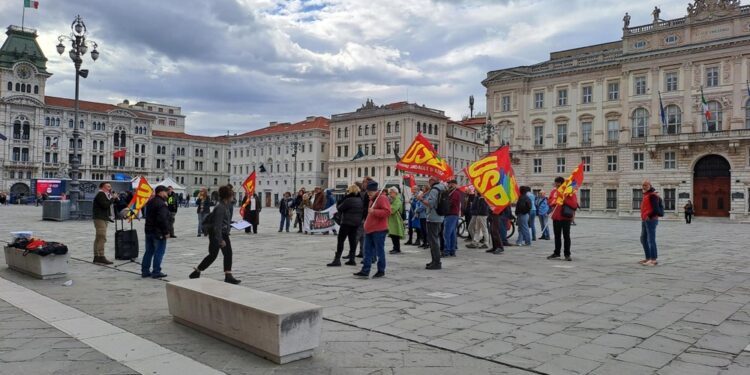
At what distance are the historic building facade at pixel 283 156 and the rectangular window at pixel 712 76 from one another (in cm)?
5282

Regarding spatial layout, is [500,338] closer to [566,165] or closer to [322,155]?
[566,165]

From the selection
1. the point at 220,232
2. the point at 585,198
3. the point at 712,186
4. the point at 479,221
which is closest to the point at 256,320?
the point at 220,232

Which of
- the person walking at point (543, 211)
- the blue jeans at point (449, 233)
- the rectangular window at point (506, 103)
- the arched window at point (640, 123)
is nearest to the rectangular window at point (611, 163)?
the arched window at point (640, 123)

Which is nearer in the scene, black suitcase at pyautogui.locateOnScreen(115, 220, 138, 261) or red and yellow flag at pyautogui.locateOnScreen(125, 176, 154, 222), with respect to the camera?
black suitcase at pyautogui.locateOnScreen(115, 220, 138, 261)

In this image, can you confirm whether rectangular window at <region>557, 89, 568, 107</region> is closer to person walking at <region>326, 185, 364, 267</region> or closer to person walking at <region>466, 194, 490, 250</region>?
person walking at <region>466, 194, 490, 250</region>

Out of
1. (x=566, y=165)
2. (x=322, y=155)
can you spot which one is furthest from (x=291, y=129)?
(x=566, y=165)

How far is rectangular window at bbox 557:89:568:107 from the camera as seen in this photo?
57331 millimetres

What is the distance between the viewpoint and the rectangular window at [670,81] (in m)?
50.1

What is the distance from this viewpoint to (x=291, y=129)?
90000 mm

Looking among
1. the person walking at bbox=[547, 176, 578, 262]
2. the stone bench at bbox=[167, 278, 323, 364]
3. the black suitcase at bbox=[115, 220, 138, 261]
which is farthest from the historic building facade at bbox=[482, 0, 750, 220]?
the stone bench at bbox=[167, 278, 323, 364]

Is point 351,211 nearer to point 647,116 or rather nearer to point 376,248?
point 376,248

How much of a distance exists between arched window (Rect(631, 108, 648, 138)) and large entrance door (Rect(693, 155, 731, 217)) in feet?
18.7

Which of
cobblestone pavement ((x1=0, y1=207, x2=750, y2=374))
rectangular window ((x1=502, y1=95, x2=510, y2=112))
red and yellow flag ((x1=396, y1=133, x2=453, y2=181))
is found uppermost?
rectangular window ((x1=502, y1=95, x2=510, y2=112))

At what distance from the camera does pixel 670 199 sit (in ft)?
162
